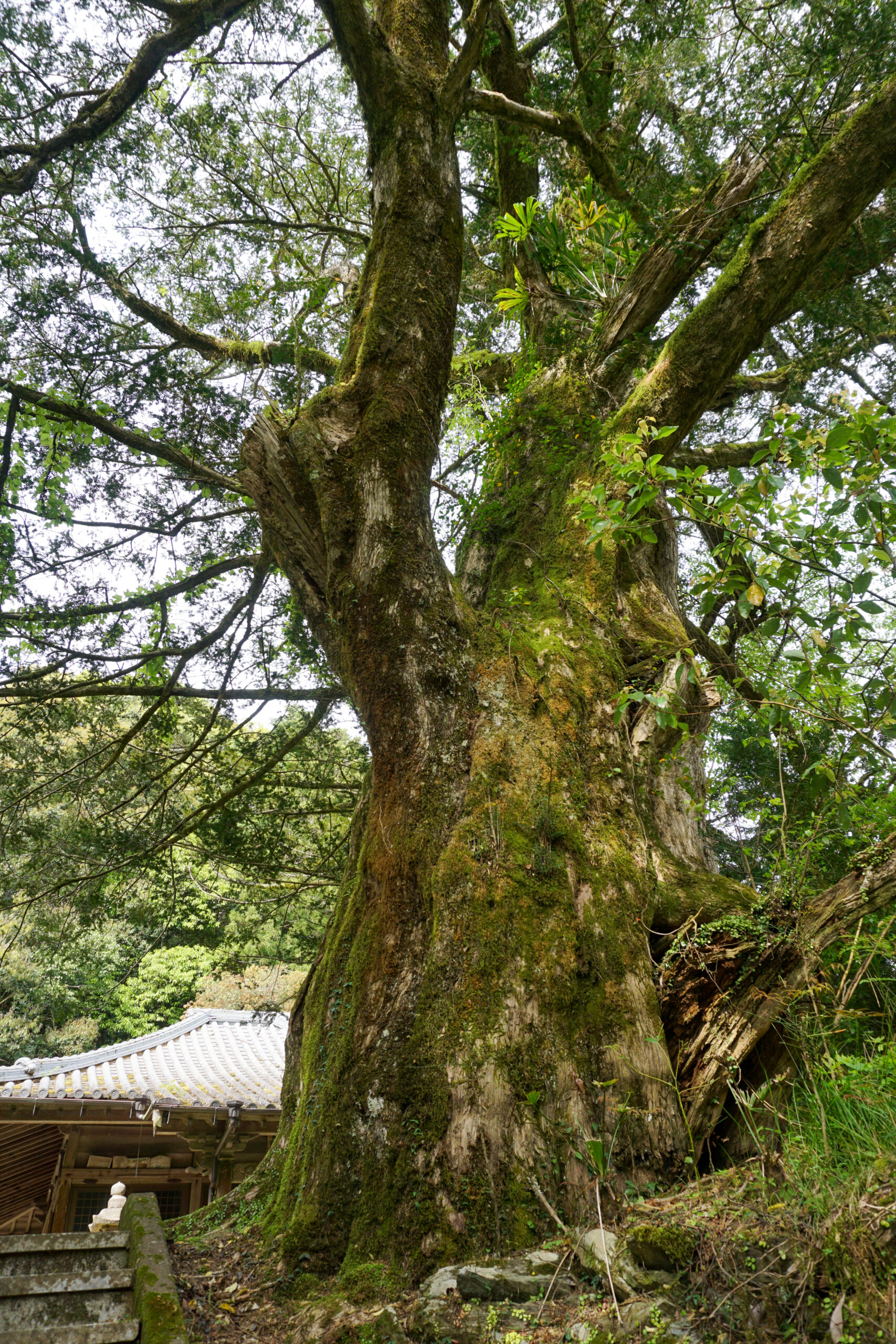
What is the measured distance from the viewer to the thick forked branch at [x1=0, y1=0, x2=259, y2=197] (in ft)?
12.6

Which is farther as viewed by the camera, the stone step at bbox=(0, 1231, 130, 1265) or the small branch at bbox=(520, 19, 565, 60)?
the small branch at bbox=(520, 19, 565, 60)

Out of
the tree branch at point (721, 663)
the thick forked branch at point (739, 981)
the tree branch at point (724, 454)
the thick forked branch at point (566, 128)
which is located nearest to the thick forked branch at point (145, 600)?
the tree branch at point (721, 663)

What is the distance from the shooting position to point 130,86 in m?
3.84

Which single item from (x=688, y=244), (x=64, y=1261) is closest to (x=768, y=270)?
(x=688, y=244)

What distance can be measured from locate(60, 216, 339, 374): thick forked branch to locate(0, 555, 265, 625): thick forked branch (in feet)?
4.44

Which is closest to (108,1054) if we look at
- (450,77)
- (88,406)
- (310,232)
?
(88,406)

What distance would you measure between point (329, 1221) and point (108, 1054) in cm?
803

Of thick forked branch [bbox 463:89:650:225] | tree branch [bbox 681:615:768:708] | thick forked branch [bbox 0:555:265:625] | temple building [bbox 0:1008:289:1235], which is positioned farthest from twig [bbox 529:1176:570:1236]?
temple building [bbox 0:1008:289:1235]

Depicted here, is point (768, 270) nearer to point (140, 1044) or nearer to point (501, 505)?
point (501, 505)

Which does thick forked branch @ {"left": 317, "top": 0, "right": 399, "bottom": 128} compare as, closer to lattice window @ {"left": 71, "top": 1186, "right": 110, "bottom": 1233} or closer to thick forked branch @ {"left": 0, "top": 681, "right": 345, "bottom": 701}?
thick forked branch @ {"left": 0, "top": 681, "right": 345, "bottom": 701}

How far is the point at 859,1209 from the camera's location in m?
1.53

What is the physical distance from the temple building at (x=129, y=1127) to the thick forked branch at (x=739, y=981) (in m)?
5.27

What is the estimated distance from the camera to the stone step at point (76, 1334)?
2.02 meters

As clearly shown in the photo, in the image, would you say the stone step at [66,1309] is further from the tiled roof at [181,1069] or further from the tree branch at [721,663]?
the tiled roof at [181,1069]
